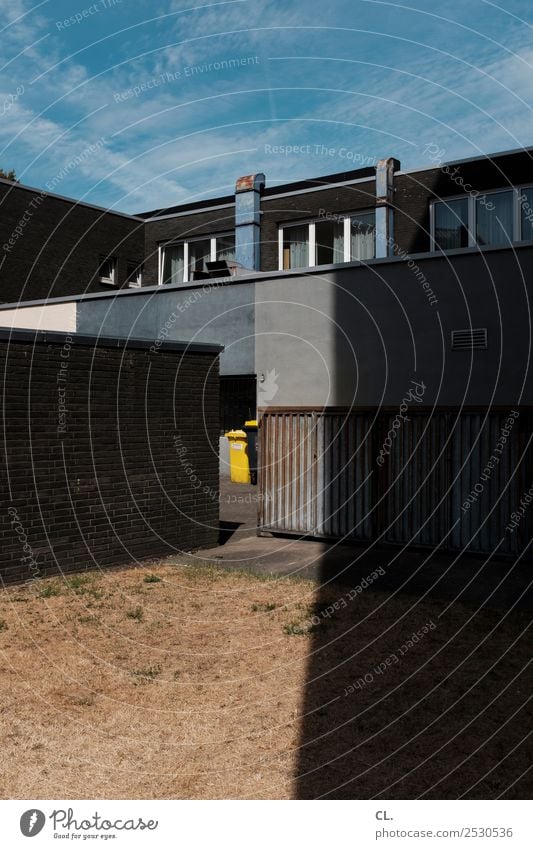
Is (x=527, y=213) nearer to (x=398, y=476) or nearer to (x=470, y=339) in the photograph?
(x=470, y=339)

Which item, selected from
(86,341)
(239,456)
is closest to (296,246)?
(239,456)

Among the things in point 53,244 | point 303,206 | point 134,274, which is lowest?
point 134,274

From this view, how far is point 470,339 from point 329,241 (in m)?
15.3

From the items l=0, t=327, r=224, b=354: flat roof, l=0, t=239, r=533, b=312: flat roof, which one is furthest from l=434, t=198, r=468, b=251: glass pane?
l=0, t=327, r=224, b=354: flat roof

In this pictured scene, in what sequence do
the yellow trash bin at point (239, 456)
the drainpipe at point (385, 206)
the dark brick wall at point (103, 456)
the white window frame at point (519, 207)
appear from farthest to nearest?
the drainpipe at point (385, 206)
the white window frame at point (519, 207)
the yellow trash bin at point (239, 456)
the dark brick wall at point (103, 456)

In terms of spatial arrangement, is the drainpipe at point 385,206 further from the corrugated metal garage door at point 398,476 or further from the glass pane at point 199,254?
the corrugated metal garage door at point 398,476

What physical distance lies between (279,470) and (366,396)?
2609 mm

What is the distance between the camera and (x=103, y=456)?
12203mm

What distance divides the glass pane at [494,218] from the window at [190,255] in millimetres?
9655

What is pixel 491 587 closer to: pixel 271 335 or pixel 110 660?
pixel 110 660

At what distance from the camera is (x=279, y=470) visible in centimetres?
1509

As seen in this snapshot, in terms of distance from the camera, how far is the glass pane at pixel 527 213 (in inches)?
979

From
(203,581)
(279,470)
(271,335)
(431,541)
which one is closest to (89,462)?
(203,581)

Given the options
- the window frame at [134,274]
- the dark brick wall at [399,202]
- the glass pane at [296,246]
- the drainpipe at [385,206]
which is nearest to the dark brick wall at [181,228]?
the dark brick wall at [399,202]
